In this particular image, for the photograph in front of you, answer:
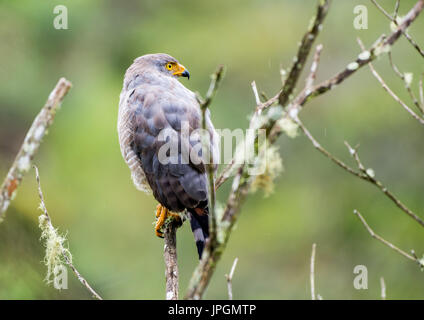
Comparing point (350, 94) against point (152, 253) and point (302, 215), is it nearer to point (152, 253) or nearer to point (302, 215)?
point (302, 215)

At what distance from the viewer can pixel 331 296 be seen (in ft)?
24.7

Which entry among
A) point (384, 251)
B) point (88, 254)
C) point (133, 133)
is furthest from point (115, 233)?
point (133, 133)

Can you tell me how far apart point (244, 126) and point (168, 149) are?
4.73 meters

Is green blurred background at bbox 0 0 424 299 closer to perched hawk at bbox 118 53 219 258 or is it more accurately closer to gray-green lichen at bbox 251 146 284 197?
perched hawk at bbox 118 53 219 258

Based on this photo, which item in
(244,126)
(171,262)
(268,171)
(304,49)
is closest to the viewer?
(304,49)

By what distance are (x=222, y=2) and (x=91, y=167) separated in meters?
4.47

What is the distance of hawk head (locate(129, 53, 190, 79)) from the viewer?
4172 millimetres

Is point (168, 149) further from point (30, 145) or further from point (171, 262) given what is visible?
point (30, 145)

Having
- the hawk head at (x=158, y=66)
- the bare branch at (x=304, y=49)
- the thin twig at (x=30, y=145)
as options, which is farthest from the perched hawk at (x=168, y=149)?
the thin twig at (x=30, y=145)

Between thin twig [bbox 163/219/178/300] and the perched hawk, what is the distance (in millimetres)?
116

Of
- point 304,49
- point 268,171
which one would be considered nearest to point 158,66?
point 268,171

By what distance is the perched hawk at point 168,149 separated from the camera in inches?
131

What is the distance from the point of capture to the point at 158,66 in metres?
4.26

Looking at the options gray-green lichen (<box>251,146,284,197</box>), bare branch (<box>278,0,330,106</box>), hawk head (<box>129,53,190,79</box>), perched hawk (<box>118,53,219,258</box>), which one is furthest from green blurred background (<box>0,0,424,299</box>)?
bare branch (<box>278,0,330,106</box>)
